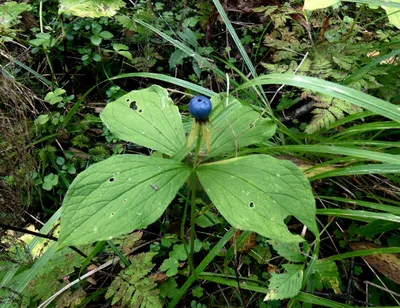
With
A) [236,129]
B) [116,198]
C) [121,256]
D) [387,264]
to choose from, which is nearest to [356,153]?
[236,129]

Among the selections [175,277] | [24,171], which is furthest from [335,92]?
[24,171]

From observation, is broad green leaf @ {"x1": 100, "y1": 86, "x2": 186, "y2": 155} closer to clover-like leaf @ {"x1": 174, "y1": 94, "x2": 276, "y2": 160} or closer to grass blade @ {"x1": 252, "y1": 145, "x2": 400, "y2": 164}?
clover-like leaf @ {"x1": 174, "y1": 94, "x2": 276, "y2": 160}

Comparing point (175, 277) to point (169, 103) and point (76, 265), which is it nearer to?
point (76, 265)

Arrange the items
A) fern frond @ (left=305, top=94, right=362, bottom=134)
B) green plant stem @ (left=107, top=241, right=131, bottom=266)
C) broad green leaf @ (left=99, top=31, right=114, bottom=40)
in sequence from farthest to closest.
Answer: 1. broad green leaf @ (left=99, top=31, right=114, bottom=40)
2. fern frond @ (left=305, top=94, right=362, bottom=134)
3. green plant stem @ (left=107, top=241, right=131, bottom=266)

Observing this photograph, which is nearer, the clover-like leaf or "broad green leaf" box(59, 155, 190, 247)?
"broad green leaf" box(59, 155, 190, 247)

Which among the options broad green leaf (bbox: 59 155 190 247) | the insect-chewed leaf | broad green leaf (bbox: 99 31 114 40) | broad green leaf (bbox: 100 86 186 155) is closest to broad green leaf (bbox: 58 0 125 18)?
broad green leaf (bbox: 99 31 114 40)

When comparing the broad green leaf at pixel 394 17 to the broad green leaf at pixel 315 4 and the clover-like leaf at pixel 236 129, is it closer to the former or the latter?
the broad green leaf at pixel 315 4
